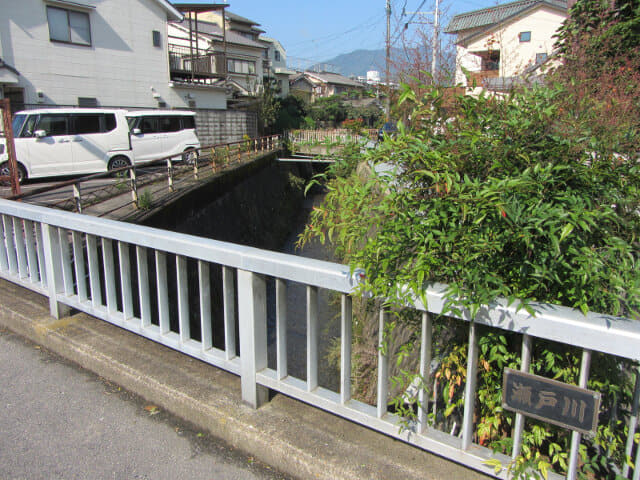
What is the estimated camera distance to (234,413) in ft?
7.11

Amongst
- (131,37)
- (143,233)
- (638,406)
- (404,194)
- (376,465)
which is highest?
(131,37)

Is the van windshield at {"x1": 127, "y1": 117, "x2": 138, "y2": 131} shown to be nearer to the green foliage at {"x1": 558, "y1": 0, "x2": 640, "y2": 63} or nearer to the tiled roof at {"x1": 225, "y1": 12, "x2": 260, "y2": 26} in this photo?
the green foliage at {"x1": 558, "y1": 0, "x2": 640, "y2": 63}

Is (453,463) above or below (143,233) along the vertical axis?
below

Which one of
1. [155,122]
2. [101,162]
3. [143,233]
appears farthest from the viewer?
[155,122]

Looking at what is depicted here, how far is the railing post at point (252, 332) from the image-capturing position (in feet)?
6.84

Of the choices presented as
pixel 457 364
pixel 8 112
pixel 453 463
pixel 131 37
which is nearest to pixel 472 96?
pixel 457 364

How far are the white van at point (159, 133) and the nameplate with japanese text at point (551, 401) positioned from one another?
509 inches

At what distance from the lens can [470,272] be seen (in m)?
1.46

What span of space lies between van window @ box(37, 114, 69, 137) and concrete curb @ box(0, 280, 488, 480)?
412 inches

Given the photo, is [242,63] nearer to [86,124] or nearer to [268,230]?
[268,230]

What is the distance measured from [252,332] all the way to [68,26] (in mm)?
20023

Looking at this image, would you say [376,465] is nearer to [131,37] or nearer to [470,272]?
[470,272]

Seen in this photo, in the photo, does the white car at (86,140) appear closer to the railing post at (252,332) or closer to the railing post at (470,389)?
the railing post at (252,332)

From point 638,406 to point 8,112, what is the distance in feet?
27.2
